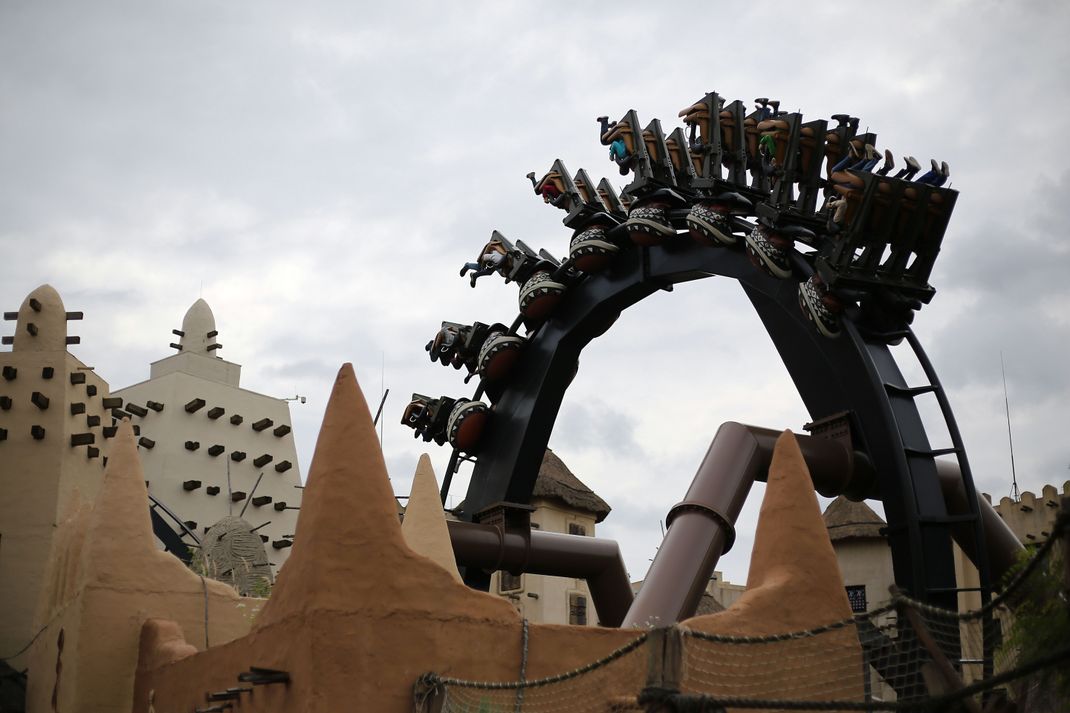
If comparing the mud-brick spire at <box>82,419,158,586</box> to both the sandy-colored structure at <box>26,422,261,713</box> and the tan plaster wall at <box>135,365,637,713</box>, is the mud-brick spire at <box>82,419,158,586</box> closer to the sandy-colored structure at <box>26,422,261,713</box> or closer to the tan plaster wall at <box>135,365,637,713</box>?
the sandy-colored structure at <box>26,422,261,713</box>

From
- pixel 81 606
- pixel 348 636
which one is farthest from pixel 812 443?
pixel 81 606

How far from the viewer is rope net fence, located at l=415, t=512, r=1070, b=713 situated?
6.34 m

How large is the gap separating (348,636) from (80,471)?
14.5 meters

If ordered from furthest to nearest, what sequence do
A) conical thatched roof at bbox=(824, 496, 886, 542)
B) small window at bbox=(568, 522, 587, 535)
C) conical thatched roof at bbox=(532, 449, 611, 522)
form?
small window at bbox=(568, 522, 587, 535) → conical thatched roof at bbox=(532, 449, 611, 522) → conical thatched roof at bbox=(824, 496, 886, 542)

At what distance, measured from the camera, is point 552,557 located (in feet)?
54.4

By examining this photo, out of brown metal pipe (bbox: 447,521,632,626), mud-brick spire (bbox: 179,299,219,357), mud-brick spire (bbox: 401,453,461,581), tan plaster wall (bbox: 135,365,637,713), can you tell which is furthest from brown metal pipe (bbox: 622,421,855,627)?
mud-brick spire (bbox: 179,299,219,357)

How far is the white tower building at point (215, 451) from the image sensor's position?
38.4 meters

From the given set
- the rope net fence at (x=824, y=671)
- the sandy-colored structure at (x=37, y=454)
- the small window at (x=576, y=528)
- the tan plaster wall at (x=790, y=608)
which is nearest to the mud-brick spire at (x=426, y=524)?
the tan plaster wall at (x=790, y=608)

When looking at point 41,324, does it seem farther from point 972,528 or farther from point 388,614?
point 972,528

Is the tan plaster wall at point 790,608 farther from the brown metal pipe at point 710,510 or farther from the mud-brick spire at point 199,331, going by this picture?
the mud-brick spire at point 199,331

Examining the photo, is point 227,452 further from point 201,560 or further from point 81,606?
point 81,606

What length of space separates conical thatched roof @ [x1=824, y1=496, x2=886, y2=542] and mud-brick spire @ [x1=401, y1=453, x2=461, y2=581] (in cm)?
2346

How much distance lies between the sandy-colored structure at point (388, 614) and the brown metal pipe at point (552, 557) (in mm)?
5689

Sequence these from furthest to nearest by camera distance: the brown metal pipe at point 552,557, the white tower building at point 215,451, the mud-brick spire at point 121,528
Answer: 1. the white tower building at point 215,451
2. the brown metal pipe at point 552,557
3. the mud-brick spire at point 121,528
